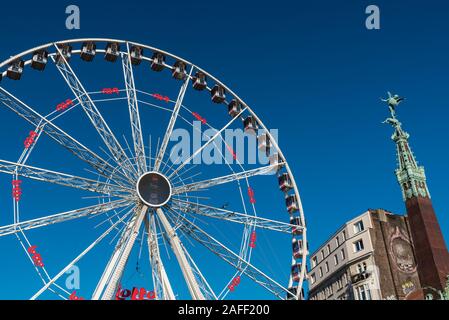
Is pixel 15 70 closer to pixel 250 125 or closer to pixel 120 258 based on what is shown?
pixel 120 258

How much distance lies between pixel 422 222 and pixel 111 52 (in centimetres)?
2979

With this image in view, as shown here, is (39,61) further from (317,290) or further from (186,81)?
(317,290)

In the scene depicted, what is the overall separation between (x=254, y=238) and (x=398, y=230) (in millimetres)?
32676

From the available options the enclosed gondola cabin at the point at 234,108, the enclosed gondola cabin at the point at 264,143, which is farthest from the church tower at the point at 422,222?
the enclosed gondola cabin at the point at 234,108

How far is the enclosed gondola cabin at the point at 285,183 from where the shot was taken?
131 feet

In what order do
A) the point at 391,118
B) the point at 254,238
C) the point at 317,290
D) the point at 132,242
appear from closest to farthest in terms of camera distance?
the point at 132,242 < the point at 254,238 < the point at 391,118 < the point at 317,290

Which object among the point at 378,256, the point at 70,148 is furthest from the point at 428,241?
the point at 70,148

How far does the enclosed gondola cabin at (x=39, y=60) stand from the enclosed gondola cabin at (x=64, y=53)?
2.75 ft

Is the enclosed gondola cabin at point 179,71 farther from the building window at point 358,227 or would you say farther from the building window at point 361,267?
the building window at point 358,227

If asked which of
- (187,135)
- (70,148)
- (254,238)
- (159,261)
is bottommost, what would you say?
(159,261)

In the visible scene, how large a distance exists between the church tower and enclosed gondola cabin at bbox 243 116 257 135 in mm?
17188

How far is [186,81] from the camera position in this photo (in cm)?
3972

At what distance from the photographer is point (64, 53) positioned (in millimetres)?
35156

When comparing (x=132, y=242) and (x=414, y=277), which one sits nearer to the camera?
(x=132, y=242)
